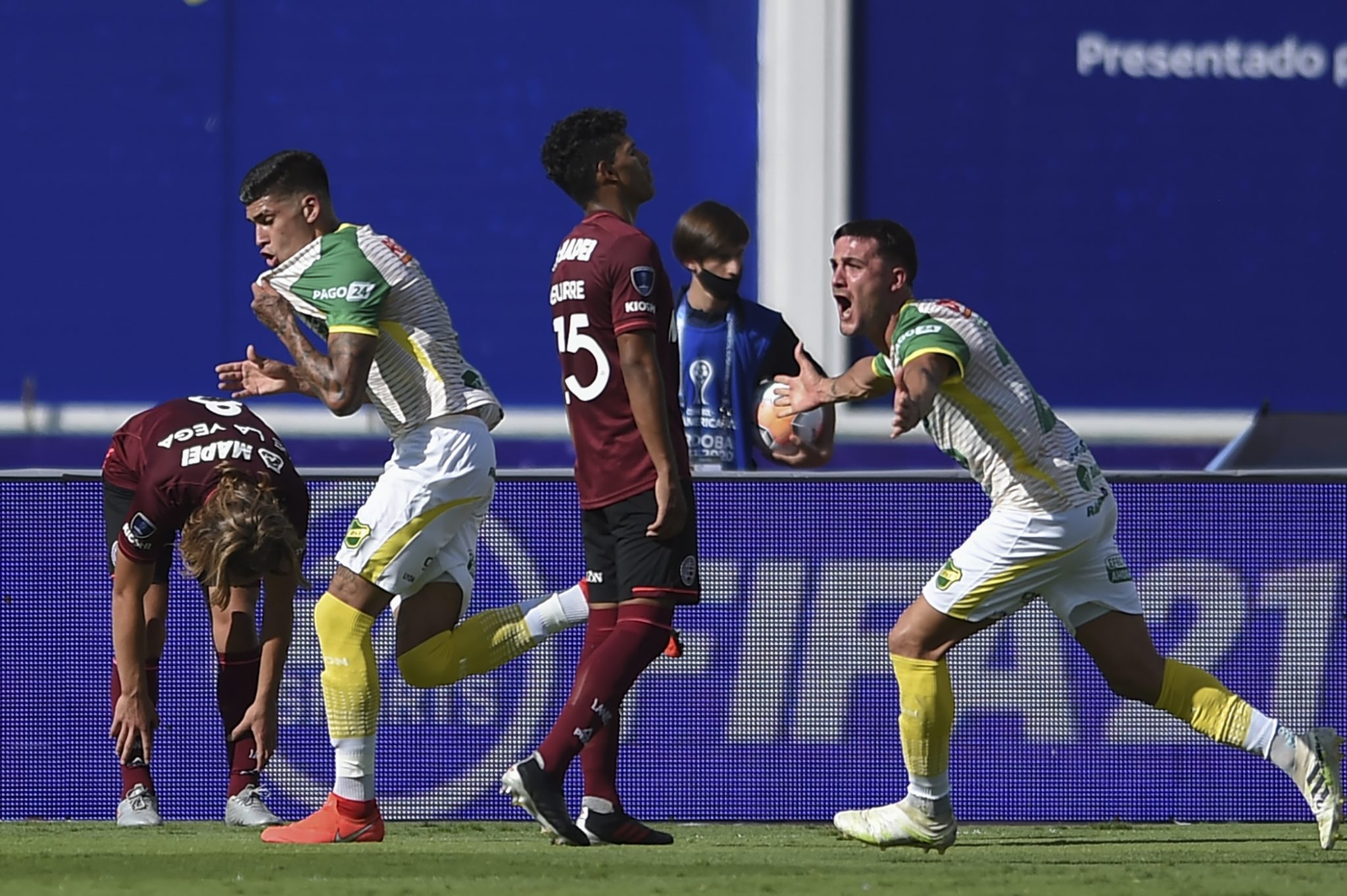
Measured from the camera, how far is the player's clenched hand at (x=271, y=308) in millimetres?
5910

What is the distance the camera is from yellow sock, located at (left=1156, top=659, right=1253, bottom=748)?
19.3 feet

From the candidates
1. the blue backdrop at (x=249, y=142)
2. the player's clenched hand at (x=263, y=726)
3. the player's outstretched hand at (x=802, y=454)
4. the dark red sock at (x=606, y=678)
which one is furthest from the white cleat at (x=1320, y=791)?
the blue backdrop at (x=249, y=142)

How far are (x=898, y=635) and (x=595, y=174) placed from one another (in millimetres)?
1467

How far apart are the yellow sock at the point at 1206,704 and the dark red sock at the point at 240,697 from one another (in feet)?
8.84

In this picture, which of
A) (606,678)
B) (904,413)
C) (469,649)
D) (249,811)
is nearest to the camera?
(904,413)

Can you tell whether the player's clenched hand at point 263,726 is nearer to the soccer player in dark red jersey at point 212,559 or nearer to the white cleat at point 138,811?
the soccer player in dark red jersey at point 212,559

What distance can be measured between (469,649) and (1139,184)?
654 cm

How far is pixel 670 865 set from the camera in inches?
214

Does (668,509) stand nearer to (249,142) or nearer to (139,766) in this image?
(139,766)

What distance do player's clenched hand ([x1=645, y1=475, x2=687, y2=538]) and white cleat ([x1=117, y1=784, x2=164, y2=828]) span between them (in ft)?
6.55

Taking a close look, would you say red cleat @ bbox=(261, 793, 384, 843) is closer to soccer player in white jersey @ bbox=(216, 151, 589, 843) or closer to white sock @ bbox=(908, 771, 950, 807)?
soccer player in white jersey @ bbox=(216, 151, 589, 843)

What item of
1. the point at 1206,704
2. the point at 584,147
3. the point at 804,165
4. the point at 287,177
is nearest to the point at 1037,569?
the point at 1206,704

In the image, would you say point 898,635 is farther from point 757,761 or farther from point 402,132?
point 402,132

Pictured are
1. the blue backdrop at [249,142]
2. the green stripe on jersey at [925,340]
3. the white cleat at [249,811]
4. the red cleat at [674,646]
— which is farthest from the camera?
the blue backdrop at [249,142]
